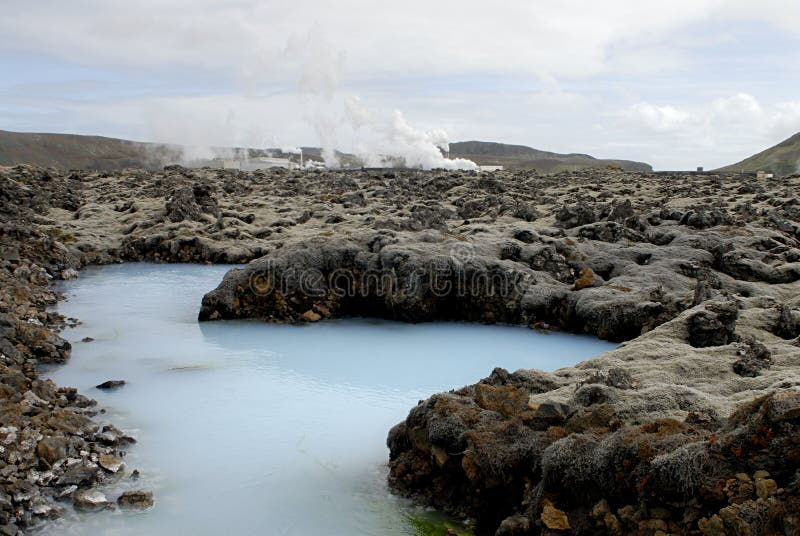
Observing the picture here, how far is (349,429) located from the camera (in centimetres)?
1127

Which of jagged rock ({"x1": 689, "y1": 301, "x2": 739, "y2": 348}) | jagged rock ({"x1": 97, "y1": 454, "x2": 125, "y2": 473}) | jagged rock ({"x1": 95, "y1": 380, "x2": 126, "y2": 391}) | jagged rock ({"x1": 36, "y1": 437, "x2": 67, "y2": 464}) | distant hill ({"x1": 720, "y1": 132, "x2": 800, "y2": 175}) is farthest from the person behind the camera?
distant hill ({"x1": 720, "y1": 132, "x2": 800, "y2": 175})

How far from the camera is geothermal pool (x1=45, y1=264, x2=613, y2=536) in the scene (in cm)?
851

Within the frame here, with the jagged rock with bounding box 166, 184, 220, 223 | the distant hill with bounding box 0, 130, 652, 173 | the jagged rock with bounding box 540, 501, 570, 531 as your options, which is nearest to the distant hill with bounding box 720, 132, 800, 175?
the distant hill with bounding box 0, 130, 652, 173

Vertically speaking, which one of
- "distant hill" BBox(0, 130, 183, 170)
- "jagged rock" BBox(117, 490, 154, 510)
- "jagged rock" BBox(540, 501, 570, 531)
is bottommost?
"jagged rock" BBox(117, 490, 154, 510)

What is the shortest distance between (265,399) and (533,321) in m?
8.08

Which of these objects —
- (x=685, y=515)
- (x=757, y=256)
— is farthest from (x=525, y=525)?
(x=757, y=256)

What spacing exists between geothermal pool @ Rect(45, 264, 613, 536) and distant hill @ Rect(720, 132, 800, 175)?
135386mm

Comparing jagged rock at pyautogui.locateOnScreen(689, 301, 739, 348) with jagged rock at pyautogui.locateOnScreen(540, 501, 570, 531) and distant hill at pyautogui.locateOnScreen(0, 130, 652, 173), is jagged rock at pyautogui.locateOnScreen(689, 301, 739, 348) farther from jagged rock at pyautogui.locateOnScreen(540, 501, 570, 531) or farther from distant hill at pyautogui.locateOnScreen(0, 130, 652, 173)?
distant hill at pyautogui.locateOnScreen(0, 130, 652, 173)

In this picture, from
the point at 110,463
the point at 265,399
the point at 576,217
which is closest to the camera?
the point at 110,463

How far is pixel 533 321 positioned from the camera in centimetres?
1814

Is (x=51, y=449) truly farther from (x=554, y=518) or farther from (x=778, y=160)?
(x=778, y=160)

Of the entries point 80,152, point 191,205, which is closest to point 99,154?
point 80,152

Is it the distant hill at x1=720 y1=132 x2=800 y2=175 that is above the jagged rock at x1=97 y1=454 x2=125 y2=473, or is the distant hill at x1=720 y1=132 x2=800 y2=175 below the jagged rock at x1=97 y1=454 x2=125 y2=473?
above

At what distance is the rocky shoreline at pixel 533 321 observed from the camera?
21.0 ft
